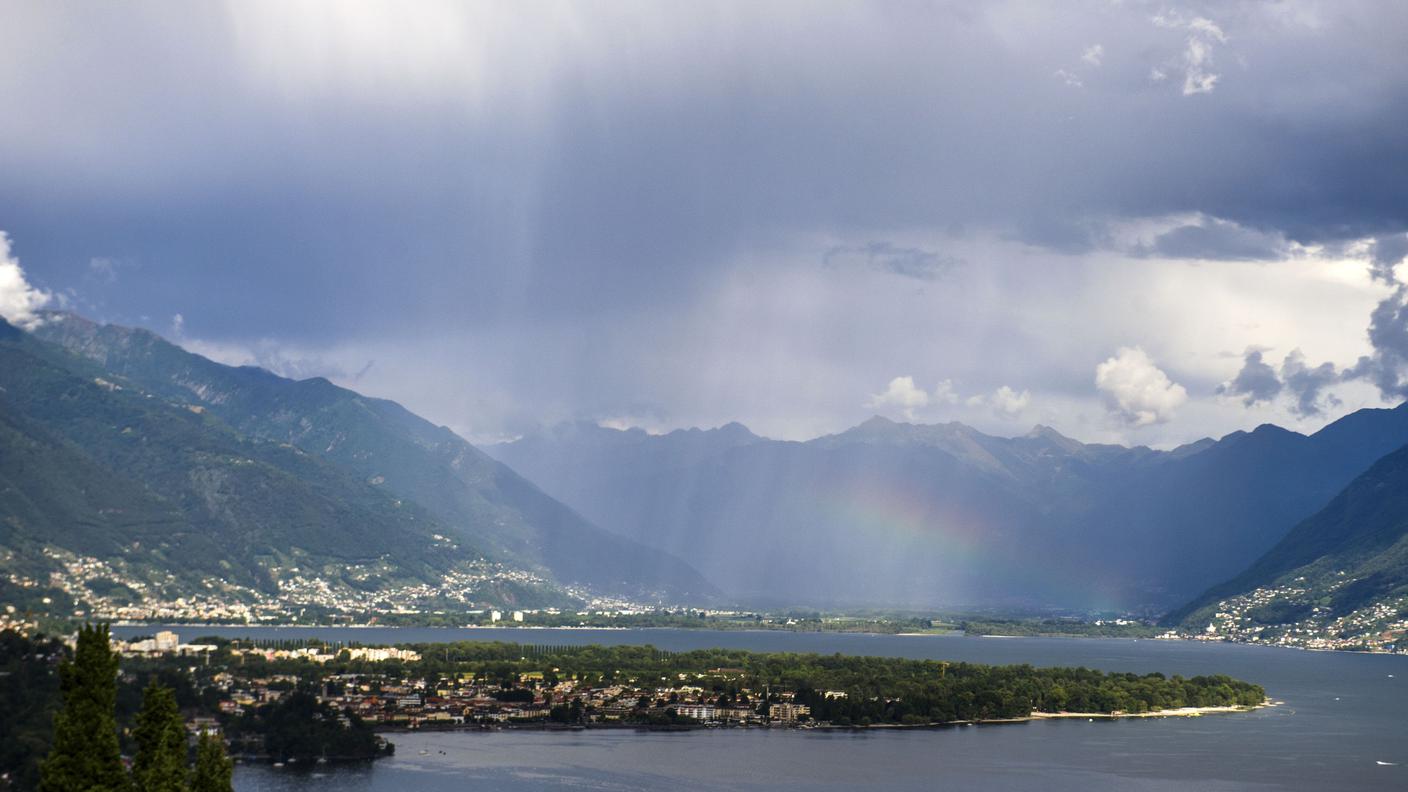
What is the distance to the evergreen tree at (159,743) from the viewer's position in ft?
143

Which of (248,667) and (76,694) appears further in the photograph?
(248,667)

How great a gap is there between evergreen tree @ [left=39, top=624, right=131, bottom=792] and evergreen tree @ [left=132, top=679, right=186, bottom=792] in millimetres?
2044

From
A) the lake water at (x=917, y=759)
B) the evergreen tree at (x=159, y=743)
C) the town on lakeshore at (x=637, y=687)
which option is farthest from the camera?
the town on lakeshore at (x=637, y=687)

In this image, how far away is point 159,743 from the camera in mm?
44406

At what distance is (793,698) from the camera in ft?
467

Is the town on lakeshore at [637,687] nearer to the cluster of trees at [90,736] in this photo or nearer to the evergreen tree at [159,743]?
the evergreen tree at [159,743]

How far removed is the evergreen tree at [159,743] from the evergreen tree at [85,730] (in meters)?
2.04

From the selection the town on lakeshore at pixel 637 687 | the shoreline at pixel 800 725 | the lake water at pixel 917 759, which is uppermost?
the town on lakeshore at pixel 637 687

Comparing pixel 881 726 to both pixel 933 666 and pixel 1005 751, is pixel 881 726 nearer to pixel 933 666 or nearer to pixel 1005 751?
pixel 1005 751

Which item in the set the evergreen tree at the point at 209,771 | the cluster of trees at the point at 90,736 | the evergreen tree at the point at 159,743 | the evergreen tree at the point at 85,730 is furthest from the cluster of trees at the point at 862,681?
the evergreen tree at the point at 85,730

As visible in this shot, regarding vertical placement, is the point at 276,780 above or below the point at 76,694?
below

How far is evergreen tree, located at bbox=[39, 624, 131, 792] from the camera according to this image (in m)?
40.5

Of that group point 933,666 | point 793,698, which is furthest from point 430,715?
point 933,666

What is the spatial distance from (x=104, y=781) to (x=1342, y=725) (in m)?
121
